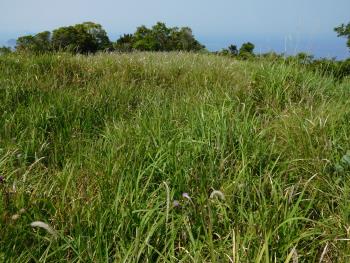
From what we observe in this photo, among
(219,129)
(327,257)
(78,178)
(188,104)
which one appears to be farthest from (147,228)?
(188,104)

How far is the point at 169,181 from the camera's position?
102 inches

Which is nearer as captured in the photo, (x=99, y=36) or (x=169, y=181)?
(x=169, y=181)

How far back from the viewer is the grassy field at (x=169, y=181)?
1.96m

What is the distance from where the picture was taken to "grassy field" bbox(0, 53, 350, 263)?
1962 millimetres

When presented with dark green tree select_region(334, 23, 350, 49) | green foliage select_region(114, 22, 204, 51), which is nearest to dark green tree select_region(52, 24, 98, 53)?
green foliage select_region(114, 22, 204, 51)

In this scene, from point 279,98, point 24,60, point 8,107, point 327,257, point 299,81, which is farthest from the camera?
point 24,60

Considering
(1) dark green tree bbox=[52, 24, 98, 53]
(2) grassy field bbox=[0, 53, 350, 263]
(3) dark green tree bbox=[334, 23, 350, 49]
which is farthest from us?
(1) dark green tree bbox=[52, 24, 98, 53]

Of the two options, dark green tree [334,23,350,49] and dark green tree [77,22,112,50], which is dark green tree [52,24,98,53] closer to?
dark green tree [77,22,112,50]

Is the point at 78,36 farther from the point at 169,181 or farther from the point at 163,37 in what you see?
the point at 169,181

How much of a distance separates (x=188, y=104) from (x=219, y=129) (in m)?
1.03

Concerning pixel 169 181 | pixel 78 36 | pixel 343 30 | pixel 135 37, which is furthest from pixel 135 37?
pixel 169 181

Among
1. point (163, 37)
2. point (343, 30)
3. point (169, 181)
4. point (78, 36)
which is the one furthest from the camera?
point (163, 37)

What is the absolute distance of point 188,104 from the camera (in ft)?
13.4

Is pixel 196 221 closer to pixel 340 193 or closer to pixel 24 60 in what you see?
pixel 340 193
